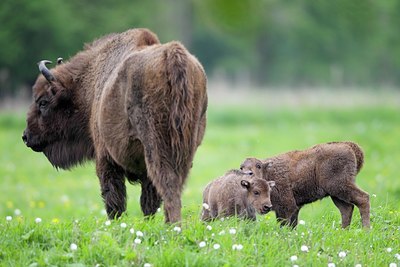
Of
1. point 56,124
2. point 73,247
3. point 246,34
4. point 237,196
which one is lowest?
point 246,34

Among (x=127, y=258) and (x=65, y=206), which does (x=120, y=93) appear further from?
(x=65, y=206)

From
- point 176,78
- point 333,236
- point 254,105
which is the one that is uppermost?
point 176,78

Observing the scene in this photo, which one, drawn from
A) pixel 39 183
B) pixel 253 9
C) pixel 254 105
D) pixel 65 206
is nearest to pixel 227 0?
pixel 253 9

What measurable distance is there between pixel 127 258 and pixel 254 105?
29.7 metres

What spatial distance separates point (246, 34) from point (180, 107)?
5303 cm

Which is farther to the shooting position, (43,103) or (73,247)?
(43,103)

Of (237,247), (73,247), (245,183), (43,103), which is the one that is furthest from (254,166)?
(73,247)

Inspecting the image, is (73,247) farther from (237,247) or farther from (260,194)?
(260,194)

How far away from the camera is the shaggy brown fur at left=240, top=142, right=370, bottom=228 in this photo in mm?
9055

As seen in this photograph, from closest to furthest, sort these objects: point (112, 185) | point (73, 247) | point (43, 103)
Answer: point (73, 247), point (112, 185), point (43, 103)

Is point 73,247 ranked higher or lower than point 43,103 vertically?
lower

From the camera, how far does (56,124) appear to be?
10523 mm

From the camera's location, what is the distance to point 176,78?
7742 mm

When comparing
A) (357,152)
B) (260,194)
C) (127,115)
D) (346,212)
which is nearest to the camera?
(127,115)
